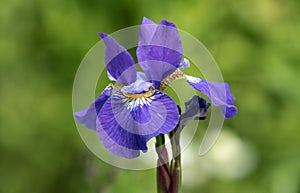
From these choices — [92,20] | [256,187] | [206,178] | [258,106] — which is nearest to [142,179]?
[206,178]

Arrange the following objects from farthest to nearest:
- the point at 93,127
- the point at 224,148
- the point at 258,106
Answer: the point at 258,106, the point at 224,148, the point at 93,127

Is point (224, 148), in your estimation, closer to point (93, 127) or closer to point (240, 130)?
point (240, 130)

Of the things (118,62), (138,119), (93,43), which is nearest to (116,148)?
(138,119)

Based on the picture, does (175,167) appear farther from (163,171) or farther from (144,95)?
(144,95)

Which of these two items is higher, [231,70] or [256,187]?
[231,70]

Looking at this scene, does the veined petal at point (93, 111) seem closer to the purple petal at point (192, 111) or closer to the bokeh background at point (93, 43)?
the purple petal at point (192, 111)

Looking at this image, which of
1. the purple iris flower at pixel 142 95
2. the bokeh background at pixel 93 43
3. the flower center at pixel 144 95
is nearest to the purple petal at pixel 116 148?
the purple iris flower at pixel 142 95

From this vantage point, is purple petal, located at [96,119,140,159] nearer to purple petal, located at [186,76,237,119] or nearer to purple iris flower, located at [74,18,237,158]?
purple iris flower, located at [74,18,237,158]
